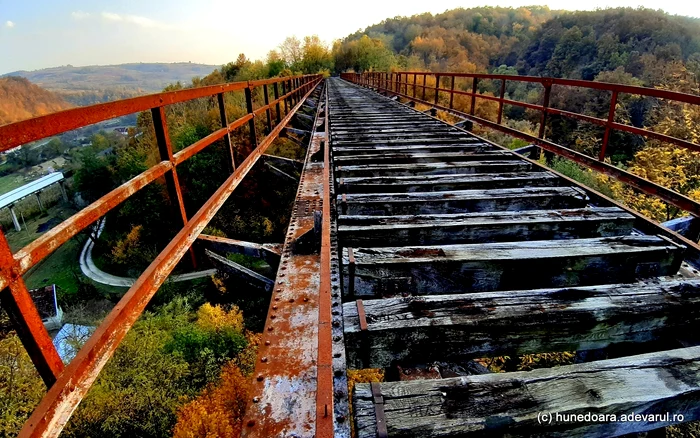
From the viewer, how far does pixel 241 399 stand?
48.9ft

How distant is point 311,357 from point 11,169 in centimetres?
11720

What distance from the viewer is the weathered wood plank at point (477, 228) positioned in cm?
290

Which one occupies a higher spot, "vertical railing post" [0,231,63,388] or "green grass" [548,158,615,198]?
"vertical railing post" [0,231,63,388]

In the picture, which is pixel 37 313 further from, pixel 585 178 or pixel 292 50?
pixel 292 50

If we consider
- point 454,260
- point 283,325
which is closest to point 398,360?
point 283,325

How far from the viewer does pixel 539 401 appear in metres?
1.53

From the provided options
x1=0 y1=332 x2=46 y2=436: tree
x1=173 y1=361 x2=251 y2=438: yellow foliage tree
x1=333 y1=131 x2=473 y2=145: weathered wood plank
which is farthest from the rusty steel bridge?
x1=173 y1=361 x2=251 y2=438: yellow foliage tree

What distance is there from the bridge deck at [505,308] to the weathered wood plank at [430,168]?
0.45 metres

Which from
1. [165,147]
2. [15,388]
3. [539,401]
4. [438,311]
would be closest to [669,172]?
[438,311]

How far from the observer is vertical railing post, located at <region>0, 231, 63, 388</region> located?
113 cm

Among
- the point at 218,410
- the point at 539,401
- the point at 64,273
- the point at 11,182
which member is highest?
the point at 539,401

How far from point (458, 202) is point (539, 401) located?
87.7 inches

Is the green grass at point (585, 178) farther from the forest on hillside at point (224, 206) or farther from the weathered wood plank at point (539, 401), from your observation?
the weathered wood plank at point (539, 401)

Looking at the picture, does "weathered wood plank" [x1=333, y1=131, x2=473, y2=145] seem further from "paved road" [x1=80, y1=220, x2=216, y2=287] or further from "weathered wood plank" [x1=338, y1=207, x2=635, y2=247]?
"paved road" [x1=80, y1=220, x2=216, y2=287]
